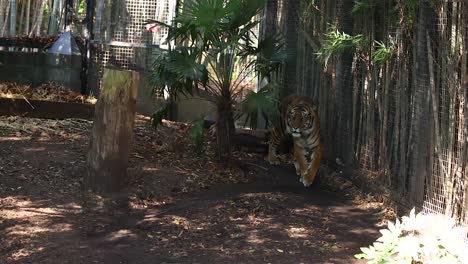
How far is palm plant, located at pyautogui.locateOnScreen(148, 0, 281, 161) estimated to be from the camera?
784 cm

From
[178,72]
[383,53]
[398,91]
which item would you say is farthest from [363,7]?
[178,72]

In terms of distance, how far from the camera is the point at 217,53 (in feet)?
26.9

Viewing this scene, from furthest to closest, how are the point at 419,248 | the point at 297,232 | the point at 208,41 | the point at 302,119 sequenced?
the point at 302,119
the point at 208,41
the point at 297,232
the point at 419,248

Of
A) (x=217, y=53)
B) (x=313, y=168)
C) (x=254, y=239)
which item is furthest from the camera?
(x=313, y=168)

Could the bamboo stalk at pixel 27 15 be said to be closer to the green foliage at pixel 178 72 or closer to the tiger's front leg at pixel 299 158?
the green foliage at pixel 178 72

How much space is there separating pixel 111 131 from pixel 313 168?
2554 mm

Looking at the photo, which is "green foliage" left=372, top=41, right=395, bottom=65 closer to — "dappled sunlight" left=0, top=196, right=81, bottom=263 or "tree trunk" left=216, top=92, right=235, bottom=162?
"tree trunk" left=216, top=92, right=235, bottom=162

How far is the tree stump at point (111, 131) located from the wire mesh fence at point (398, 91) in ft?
7.83

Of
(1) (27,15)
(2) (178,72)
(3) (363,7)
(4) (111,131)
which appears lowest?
(4) (111,131)

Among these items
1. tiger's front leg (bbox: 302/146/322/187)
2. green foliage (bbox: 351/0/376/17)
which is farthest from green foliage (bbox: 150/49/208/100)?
green foliage (bbox: 351/0/376/17)

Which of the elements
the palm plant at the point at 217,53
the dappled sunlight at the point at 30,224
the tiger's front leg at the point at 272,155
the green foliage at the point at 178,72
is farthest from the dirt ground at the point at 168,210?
the green foliage at the point at 178,72

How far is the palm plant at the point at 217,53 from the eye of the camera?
7836mm

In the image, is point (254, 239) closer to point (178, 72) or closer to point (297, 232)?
point (297, 232)

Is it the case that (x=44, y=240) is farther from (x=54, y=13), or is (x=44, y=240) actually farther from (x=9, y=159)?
(x=54, y=13)
